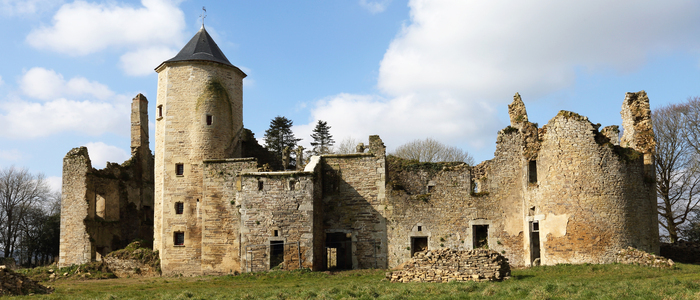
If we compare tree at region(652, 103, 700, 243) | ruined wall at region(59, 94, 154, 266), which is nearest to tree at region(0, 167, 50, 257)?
ruined wall at region(59, 94, 154, 266)

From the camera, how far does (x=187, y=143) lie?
27.8 meters

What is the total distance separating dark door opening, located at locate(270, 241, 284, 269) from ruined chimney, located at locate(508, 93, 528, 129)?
11.3m

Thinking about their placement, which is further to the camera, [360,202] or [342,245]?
[342,245]

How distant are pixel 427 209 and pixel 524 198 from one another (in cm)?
414

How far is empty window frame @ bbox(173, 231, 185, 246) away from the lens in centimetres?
2750

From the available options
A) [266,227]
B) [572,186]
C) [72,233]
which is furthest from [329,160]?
[72,233]

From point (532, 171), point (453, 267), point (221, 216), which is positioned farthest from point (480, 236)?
point (221, 216)

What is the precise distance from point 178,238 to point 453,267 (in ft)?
47.9

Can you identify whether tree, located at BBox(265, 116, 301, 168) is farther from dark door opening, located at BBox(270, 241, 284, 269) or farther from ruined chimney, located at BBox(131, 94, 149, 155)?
dark door opening, located at BBox(270, 241, 284, 269)

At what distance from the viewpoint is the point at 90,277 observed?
27.2 meters

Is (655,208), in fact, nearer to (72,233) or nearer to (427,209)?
(427,209)

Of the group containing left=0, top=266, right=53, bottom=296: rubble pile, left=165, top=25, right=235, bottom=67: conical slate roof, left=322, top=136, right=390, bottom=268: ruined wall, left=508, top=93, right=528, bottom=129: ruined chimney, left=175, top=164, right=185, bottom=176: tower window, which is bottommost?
left=0, top=266, right=53, bottom=296: rubble pile

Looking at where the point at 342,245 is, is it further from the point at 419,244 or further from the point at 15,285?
the point at 15,285

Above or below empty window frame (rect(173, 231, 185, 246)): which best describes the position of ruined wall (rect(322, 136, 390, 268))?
above
